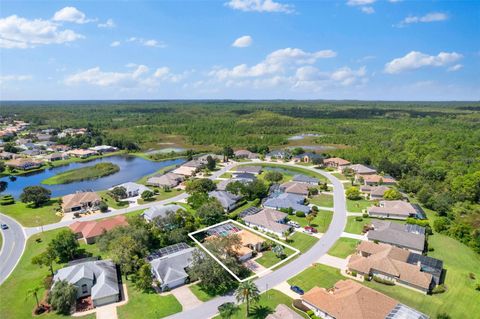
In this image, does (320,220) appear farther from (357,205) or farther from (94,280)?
(94,280)

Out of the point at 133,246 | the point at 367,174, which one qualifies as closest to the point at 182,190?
the point at 133,246

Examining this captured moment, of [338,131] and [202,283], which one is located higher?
[338,131]

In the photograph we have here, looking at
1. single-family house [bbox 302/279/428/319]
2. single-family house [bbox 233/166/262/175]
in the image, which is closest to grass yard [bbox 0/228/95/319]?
single-family house [bbox 302/279/428/319]

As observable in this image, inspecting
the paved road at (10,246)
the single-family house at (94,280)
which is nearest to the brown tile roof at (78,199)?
the paved road at (10,246)

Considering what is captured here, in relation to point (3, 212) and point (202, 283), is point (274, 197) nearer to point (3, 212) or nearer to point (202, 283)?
point (202, 283)

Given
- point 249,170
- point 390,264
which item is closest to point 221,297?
point 390,264
